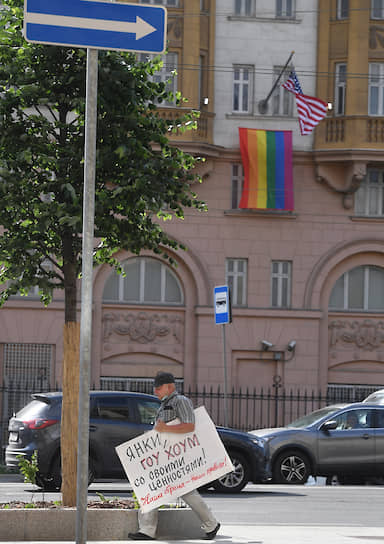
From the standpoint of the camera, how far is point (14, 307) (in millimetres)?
33250

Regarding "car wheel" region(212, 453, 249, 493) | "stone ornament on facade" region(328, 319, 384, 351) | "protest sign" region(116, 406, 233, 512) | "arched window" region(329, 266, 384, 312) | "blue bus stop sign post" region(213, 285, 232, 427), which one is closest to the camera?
"protest sign" region(116, 406, 233, 512)

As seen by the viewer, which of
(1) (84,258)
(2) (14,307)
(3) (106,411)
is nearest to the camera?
(1) (84,258)

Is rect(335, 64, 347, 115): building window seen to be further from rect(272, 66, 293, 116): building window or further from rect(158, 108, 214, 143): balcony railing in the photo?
rect(158, 108, 214, 143): balcony railing

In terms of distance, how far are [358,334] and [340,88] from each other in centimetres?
738

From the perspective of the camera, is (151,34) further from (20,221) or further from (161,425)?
(20,221)

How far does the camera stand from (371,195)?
3512 centimetres

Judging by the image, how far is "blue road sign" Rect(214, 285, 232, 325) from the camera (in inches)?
1017

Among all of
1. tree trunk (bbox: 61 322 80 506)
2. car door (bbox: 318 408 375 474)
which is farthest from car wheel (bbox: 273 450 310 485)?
tree trunk (bbox: 61 322 80 506)

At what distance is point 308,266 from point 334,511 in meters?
19.3

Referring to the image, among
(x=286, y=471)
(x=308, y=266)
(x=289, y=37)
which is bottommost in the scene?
(x=286, y=471)

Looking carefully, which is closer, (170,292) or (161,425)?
(161,425)

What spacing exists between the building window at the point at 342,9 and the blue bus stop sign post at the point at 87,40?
27.5 m

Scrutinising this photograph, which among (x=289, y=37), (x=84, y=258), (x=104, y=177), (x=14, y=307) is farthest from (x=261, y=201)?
(x=84, y=258)

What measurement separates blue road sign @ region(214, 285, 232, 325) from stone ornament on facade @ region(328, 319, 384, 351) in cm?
885
